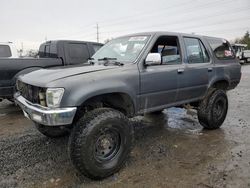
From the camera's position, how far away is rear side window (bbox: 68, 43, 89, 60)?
802 cm

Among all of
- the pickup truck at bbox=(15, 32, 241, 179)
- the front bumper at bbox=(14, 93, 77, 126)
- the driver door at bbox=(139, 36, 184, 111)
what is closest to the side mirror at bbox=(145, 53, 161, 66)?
the pickup truck at bbox=(15, 32, 241, 179)

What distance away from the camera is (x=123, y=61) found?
414cm

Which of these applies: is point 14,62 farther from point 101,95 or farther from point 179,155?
point 179,155

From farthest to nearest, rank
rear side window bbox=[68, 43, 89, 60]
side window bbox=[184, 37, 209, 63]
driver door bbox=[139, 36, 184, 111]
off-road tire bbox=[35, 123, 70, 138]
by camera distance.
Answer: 1. rear side window bbox=[68, 43, 89, 60]
2. side window bbox=[184, 37, 209, 63]
3. off-road tire bbox=[35, 123, 70, 138]
4. driver door bbox=[139, 36, 184, 111]

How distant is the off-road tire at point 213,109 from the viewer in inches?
211

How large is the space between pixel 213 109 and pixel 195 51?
122cm

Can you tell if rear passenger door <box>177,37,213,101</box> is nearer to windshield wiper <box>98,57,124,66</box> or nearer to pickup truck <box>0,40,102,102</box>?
windshield wiper <box>98,57,124,66</box>

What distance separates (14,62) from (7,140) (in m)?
2.35

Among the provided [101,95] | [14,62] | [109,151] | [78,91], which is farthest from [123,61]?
[14,62]

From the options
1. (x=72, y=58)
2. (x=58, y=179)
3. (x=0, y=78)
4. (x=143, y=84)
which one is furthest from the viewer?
(x=72, y=58)

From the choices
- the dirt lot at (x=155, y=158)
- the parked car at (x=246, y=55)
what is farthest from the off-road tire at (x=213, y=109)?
the parked car at (x=246, y=55)

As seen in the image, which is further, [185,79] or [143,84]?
[185,79]

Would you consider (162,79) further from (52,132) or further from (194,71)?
(52,132)

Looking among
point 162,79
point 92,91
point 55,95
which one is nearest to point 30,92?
point 55,95
